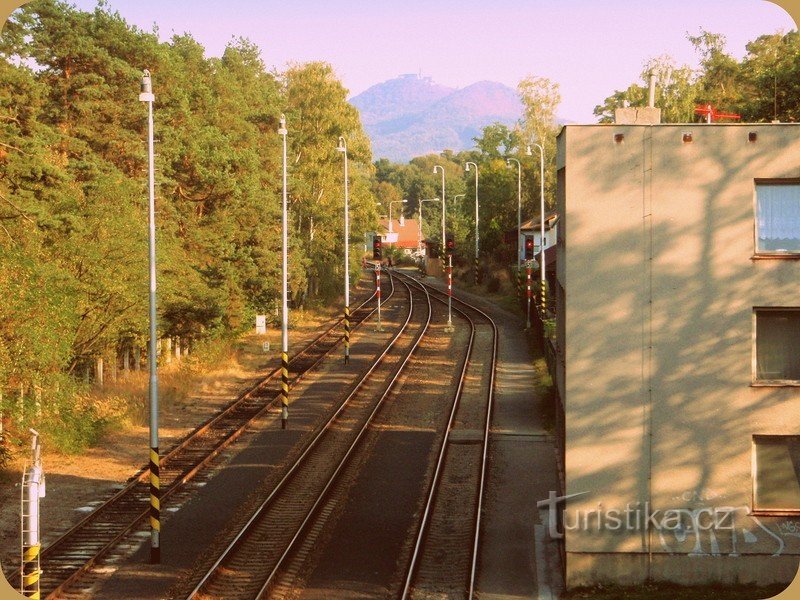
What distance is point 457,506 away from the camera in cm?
2077

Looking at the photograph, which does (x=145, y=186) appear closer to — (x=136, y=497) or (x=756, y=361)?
(x=136, y=497)

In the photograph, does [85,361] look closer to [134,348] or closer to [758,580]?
[134,348]

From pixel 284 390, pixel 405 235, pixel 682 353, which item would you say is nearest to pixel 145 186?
pixel 284 390

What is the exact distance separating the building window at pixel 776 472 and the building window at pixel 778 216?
9.53ft

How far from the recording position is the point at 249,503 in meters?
20.5

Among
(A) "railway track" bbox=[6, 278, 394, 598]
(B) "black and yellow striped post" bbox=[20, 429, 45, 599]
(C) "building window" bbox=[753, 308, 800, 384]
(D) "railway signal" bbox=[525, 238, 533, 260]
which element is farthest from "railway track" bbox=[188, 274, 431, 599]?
(D) "railway signal" bbox=[525, 238, 533, 260]

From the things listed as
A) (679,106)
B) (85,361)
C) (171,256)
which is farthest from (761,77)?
(85,361)

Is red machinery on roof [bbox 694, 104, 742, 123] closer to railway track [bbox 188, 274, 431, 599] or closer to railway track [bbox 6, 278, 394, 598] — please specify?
railway track [bbox 188, 274, 431, 599]

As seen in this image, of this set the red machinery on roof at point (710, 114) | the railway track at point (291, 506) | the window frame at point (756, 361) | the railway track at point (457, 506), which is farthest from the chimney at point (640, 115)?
the railway track at point (291, 506)

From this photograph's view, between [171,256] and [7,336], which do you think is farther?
[171,256]

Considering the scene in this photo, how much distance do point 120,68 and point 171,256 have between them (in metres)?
6.91

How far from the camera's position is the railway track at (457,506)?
16.3 meters

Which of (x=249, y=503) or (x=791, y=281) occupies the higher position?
(x=791, y=281)

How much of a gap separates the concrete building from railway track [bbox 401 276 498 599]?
87.1 inches
